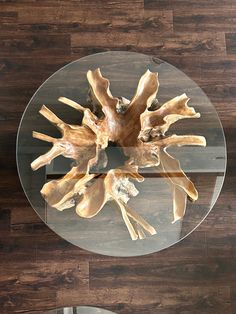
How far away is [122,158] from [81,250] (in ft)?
1.57

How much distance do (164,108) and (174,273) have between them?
0.72 metres

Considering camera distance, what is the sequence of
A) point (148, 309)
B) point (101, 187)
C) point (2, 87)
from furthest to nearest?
point (2, 87) → point (148, 309) → point (101, 187)

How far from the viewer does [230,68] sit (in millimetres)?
2201

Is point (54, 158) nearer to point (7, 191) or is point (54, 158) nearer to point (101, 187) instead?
point (101, 187)

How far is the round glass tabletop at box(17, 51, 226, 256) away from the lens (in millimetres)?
1620

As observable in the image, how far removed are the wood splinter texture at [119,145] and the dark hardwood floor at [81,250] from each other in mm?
359

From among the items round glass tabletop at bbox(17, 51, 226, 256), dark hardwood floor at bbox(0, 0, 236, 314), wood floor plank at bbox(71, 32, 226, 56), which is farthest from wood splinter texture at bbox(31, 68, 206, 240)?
wood floor plank at bbox(71, 32, 226, 56)

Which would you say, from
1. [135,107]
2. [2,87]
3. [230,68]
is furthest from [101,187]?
[230,68]

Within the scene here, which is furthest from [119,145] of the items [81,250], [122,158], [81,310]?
[81,310]

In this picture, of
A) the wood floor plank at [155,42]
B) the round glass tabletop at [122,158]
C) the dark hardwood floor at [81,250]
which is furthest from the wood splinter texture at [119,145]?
the wood floor plank at [155,42]

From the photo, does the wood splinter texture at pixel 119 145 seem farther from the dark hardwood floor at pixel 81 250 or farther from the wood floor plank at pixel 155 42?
the wood floor plank at pixel 155 42

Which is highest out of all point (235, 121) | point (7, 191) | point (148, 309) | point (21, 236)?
point (235, 121)

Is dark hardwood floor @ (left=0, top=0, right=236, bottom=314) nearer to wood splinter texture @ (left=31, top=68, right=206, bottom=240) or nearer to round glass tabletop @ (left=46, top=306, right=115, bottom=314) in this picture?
round glass tabletop @ (left=46, top=306, right=115, bottom=314)

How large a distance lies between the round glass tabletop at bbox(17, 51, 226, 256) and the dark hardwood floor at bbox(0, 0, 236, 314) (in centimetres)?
28
